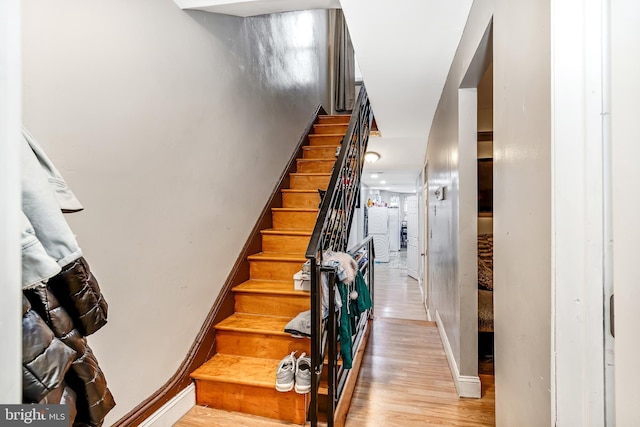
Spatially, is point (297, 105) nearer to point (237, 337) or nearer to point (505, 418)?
point (237, 337)

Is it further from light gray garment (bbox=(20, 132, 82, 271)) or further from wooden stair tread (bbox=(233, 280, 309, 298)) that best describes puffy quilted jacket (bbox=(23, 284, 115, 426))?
wooden stair tread (bbox=(233, 280, 309, 298))

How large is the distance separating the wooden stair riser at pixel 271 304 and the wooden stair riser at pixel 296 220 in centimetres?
90

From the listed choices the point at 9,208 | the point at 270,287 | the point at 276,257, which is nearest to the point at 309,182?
the point at 276,257

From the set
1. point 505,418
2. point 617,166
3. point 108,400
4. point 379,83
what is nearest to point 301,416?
point 505,418

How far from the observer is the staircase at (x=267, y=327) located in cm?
186

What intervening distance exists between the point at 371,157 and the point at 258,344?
3.95 m

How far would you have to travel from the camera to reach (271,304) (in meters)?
2.41

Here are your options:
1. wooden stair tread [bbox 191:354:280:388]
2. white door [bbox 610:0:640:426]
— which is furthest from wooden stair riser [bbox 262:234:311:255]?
white door [bbox 610:0:640:426]

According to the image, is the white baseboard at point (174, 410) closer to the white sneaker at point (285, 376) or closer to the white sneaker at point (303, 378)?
the white sneaker at point (285, 376)

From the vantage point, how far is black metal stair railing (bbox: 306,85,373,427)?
1.55 m

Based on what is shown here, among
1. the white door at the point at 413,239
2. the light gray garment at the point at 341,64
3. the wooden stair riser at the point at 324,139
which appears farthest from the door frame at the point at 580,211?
the white door at the point at 413,239

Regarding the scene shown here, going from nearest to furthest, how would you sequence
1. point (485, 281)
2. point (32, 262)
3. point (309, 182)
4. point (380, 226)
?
point (32, 262)
point (485, 281)
point (309, 182)
point (380, 226)

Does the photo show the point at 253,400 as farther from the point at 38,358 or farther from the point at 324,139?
the point at 324,139

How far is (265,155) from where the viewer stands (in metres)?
3.11
